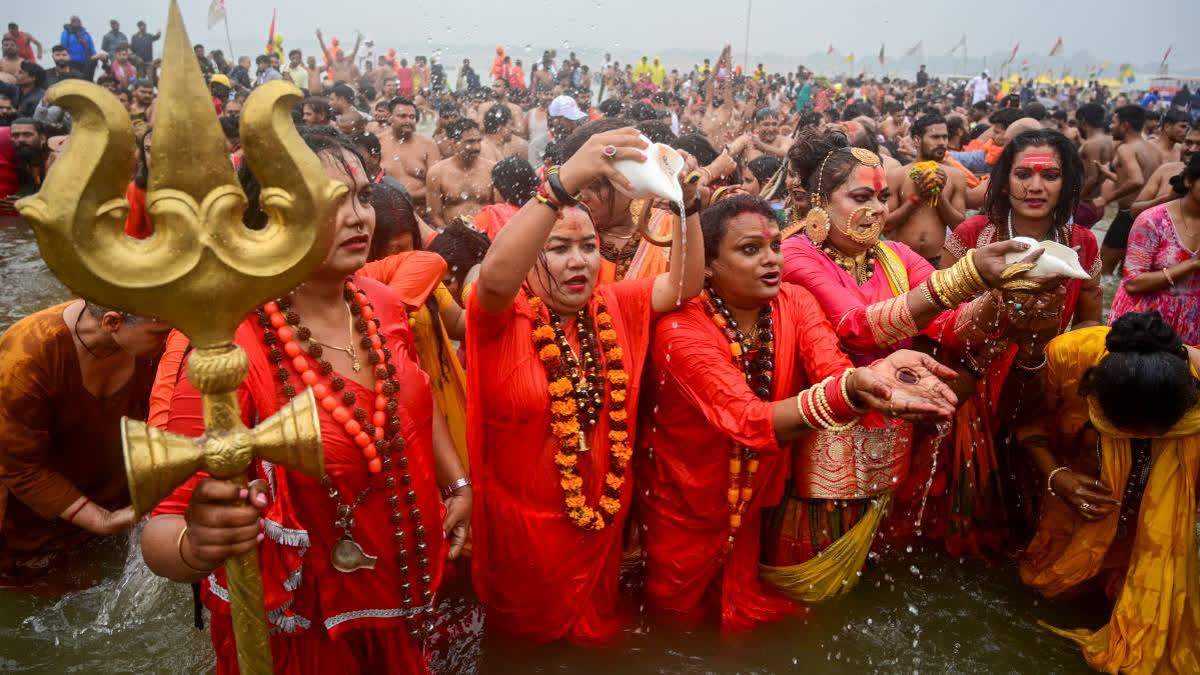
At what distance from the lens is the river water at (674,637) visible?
3299 millimetres

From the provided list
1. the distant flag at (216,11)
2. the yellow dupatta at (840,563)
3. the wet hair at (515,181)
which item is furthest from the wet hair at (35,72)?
the yellow dupatta at (840,563)

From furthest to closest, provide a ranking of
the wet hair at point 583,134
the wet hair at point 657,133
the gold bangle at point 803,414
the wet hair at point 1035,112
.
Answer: the wet hair at point 1035,112 → the wet hair at point 657,133 → the wet hair at point 583,134 → the gold bangle at point 803,414

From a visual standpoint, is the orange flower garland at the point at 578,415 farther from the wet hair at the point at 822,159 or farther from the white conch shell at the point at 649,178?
the wet hair at the point at 822,159

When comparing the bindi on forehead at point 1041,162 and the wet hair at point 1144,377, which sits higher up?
the bindi on forehead at point 1041,162

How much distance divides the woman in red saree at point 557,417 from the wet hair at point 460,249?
3.45ft

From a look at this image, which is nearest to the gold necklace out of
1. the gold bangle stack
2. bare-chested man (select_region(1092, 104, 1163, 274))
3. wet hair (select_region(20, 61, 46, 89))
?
the gold bangle stack

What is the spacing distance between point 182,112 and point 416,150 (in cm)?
764

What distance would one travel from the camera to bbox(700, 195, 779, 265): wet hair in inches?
120

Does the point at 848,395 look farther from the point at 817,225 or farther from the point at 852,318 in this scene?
the point at 817,225

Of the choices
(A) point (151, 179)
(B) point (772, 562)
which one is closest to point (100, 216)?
(A) point (151, 179)

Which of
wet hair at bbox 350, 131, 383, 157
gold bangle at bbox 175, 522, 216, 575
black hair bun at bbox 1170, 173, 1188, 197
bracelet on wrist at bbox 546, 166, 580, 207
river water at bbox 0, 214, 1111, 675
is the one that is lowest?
river water at bbox 0, 214, 1111, 675

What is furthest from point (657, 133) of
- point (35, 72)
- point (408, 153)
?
point (35, 72)

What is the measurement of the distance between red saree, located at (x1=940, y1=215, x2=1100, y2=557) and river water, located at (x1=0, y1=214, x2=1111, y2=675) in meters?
0.27

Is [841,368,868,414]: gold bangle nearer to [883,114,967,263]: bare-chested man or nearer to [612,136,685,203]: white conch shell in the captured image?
[612,136,685,203]: white conch shell
